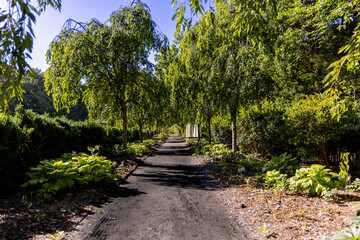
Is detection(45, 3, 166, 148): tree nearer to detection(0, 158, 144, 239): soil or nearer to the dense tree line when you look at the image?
the dense tree line

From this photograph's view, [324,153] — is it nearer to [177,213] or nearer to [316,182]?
[316,182]

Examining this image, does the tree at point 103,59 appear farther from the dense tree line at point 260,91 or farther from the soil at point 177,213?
the soil at point 177,213

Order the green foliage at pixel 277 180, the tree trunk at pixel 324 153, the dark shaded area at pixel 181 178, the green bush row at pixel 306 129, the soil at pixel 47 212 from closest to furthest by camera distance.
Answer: the soil at pixel 47 212
the green foliage at pixel 277 180
the dark shaded area at pixel 181 178
the green bush row at pixel 306 129
the tree trunk at pixel 324 153

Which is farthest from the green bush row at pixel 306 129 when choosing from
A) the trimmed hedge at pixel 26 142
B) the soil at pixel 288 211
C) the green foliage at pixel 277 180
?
the trimmed hedge at pixel 26 142

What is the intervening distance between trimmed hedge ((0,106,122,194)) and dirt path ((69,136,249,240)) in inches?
91.2

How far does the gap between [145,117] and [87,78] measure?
6.54 meters

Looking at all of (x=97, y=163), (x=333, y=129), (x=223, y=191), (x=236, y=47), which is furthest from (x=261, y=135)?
(x=97, y=163)

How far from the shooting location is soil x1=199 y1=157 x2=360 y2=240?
9.74 ft

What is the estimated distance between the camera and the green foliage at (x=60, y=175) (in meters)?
4.24

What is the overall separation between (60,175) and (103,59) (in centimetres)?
554

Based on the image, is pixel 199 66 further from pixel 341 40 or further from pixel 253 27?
pixel 341 40

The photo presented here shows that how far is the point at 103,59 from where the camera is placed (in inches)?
334

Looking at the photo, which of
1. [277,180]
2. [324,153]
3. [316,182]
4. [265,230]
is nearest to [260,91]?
[324,153]

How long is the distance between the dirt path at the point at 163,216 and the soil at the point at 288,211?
0.33 metres
